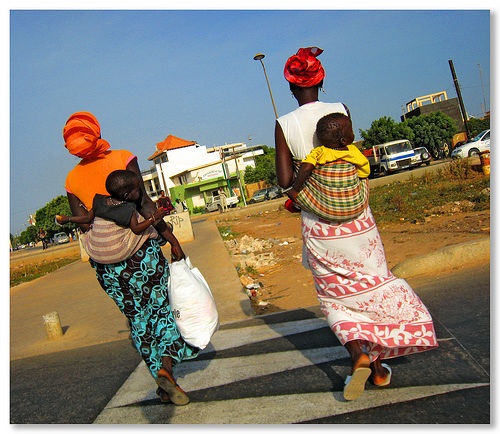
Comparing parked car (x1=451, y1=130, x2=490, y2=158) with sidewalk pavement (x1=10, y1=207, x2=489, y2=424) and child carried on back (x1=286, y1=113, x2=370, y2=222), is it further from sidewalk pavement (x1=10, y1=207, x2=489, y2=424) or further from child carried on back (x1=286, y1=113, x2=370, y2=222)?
child carried on back (x1=286, y1=113, x2=370, y2=222)

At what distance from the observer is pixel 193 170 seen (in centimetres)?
6538

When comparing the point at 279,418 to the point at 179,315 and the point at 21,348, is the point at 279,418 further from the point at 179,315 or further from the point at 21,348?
the point at 21,348

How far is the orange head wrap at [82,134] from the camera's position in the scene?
3670mm

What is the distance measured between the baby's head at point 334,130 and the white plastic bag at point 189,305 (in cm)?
143

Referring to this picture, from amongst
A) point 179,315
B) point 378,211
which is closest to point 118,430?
point 179,315

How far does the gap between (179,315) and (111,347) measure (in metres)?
2.39

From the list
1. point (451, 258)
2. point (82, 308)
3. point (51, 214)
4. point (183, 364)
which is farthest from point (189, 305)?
point (51, 214)

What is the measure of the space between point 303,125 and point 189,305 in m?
1.56

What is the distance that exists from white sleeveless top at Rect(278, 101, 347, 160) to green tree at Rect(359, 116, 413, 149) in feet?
175

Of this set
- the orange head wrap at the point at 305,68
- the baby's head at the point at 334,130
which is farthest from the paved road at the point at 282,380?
the orange head wrap at the point at 305,68

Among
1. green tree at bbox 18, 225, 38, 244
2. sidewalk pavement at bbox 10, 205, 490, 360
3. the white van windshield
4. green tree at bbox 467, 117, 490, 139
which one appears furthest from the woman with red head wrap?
Answer: green tree at bbox 18, 225, 38, 244

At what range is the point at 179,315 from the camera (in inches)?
159

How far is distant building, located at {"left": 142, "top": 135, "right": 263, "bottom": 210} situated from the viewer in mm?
63344

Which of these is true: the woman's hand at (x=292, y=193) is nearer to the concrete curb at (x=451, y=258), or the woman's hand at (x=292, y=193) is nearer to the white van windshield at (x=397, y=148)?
the concrete curb at (x=451, y=258)
